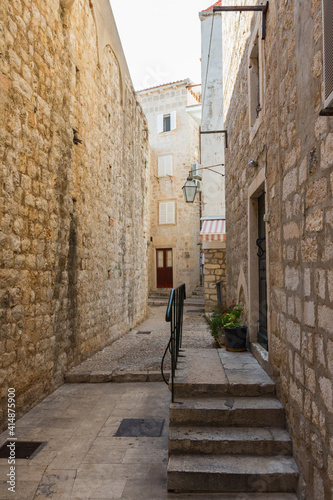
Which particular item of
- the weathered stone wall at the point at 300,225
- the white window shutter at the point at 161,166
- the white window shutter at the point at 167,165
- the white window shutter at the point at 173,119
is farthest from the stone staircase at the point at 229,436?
the white window shutter at the point at 173,119

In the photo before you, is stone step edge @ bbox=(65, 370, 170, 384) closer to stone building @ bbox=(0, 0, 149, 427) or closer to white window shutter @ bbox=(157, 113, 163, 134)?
stone building @ bbox=(0, 0, 149, 427)

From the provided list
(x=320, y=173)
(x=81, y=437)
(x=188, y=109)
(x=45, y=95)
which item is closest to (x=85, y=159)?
(x=45, y=95)

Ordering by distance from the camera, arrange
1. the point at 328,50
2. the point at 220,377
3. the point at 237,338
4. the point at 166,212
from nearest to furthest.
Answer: the point at 328,50 < the point at 220,377 < the point at 237,338 < the point at 166,212

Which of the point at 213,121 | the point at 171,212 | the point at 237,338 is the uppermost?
the point at 213,121

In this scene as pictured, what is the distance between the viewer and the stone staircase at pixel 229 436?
96.7 inches

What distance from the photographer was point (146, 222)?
1164cm

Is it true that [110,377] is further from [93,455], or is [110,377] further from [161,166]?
[161,166]

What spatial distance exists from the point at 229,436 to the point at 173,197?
16694 mm

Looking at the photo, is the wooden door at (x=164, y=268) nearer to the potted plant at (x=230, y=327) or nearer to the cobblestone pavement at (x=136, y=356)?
the cobblestone pavement at (x=136, y=356)

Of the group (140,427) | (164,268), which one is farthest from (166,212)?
(140,427)

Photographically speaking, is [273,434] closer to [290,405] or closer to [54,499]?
[290,405]

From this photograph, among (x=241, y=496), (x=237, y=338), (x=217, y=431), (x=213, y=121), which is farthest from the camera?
(x=213, y=121)

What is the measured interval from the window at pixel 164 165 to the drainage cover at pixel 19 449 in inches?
664

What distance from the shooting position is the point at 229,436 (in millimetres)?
2732
